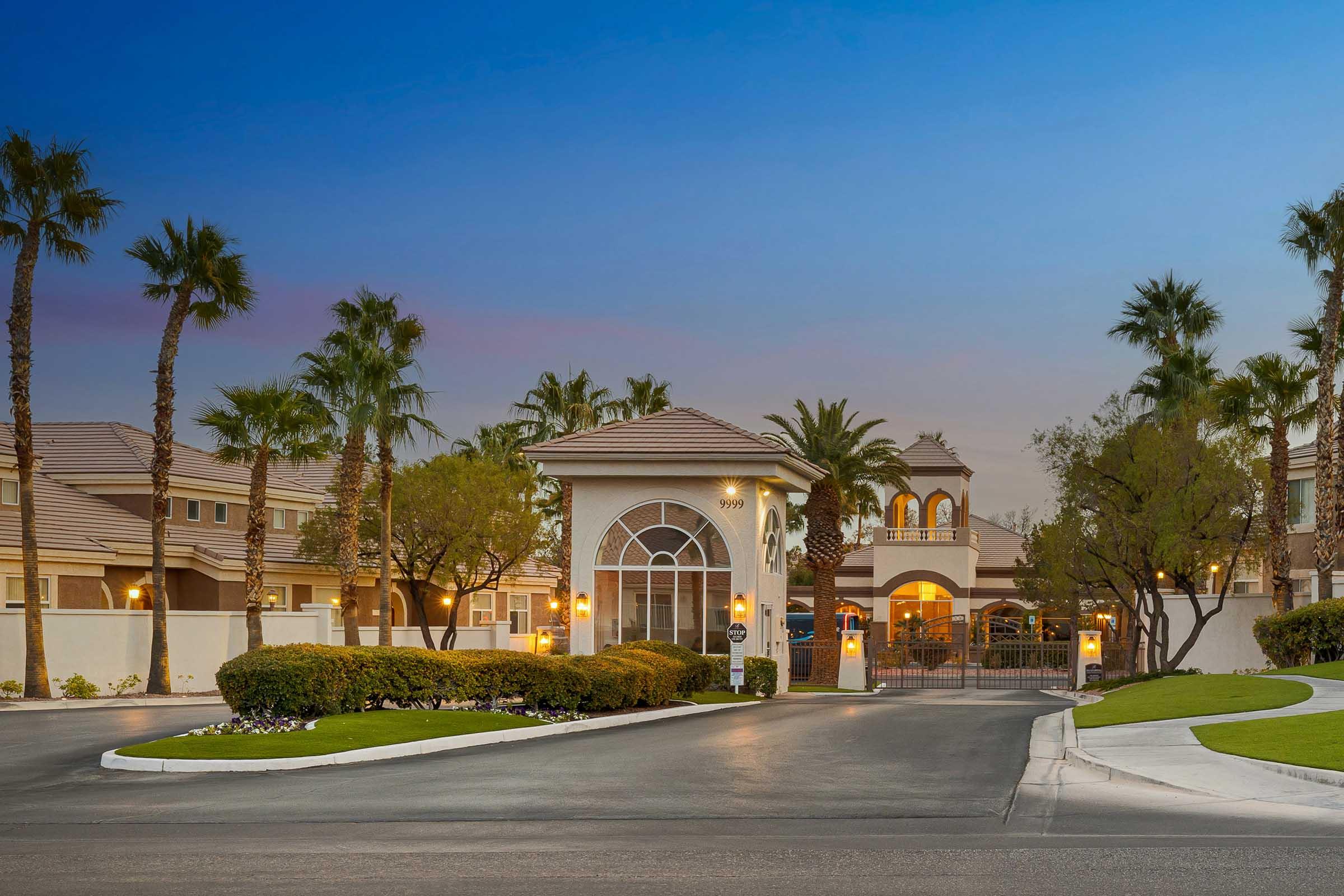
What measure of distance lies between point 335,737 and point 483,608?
44.1 m

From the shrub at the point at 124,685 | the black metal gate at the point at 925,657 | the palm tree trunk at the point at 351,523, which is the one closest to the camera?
the shrub at the point at 124,685

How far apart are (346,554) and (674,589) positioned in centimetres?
1027

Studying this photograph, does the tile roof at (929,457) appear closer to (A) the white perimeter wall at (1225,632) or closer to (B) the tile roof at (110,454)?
(A) the white perimeter wall at (1225,632)

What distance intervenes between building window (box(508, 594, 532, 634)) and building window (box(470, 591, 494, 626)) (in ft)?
3.89

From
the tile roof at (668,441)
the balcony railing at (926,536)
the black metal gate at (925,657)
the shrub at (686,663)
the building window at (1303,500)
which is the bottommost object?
the black metal gate at (925,657)

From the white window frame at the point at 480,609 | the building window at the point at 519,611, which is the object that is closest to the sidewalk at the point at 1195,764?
the white window frame at the point at 480,609

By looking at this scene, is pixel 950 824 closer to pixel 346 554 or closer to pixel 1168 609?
pixel 346 554

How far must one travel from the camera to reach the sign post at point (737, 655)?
3294cm

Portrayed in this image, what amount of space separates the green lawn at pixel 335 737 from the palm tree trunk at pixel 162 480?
47.5 ft

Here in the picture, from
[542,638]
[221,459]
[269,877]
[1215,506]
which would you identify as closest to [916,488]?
[542,638]

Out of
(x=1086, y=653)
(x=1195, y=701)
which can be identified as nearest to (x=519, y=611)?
(x=1086, y=653)

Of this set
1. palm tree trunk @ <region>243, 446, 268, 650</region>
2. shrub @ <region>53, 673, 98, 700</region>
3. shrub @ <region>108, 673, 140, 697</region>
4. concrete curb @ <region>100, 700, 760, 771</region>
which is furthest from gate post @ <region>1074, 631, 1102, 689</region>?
shrub @ <region>53, 673, 98, 700</region>

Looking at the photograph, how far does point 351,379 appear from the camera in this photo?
39.6m

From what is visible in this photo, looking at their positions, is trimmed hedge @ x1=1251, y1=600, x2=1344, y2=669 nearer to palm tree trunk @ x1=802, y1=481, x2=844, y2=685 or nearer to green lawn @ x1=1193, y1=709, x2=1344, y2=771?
green lawn @ x1=1193, y1=709, x2=1344, y2=771
